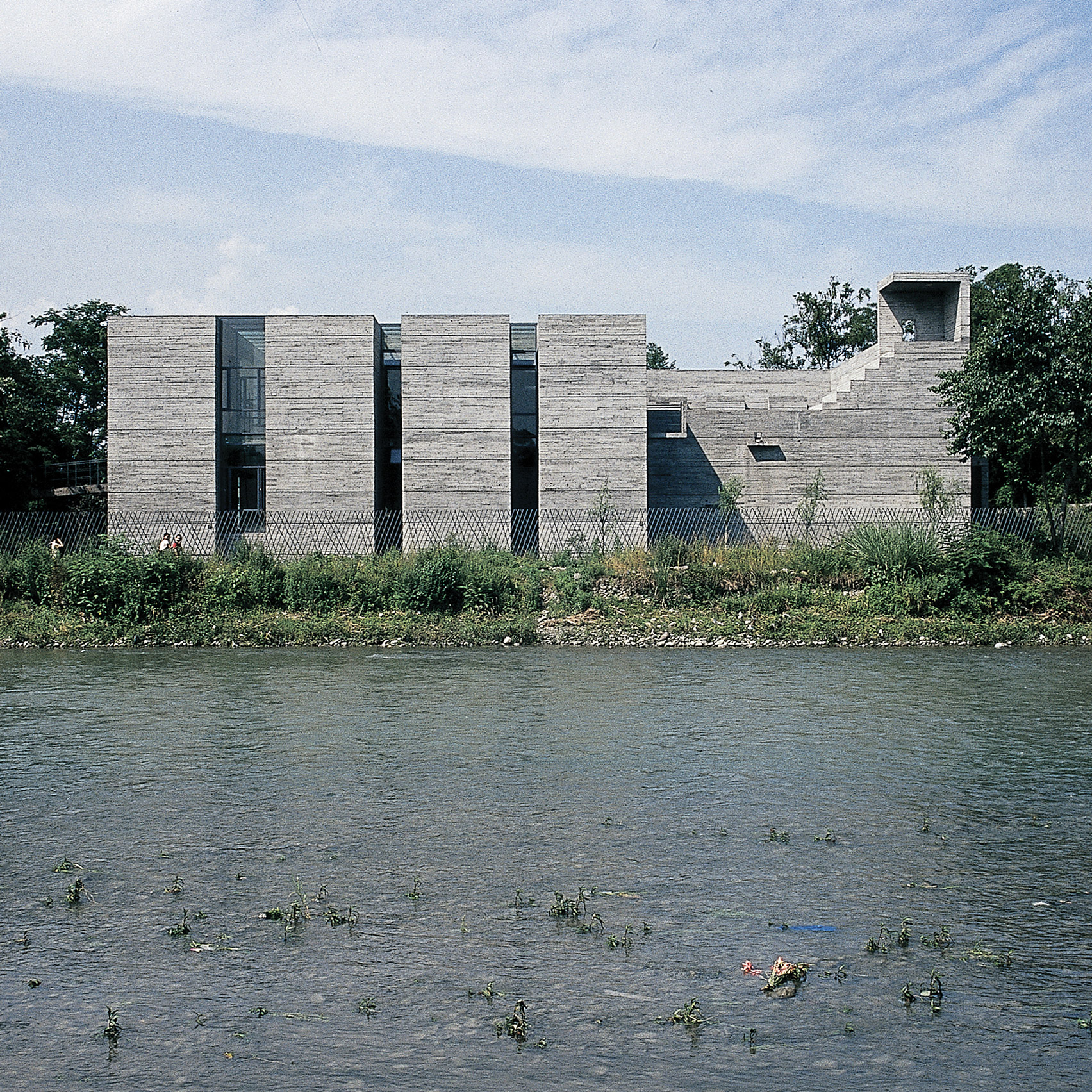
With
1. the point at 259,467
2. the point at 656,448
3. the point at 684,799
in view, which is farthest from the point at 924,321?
the point at 684,799

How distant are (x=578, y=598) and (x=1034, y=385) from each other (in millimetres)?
12019

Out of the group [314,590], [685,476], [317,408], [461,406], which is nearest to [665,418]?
[685,476]

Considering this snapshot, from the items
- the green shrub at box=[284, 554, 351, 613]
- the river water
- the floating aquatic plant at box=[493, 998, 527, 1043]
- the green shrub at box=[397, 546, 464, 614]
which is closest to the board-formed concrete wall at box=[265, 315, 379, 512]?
the green shrub at box=[284, 554, 351, 613]

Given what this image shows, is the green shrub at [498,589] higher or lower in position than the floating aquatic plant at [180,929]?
higher

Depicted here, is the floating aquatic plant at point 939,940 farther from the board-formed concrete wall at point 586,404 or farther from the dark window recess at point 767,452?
the dark window recess at point 767,452

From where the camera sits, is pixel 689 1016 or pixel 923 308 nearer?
A: pixel 689 1016

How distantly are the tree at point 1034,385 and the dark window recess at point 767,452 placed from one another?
32.3ft

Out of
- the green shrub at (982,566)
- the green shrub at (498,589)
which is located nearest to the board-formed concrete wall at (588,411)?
the green shrub at (498,589)

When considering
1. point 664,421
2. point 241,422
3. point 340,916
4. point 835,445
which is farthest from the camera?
point 664,421

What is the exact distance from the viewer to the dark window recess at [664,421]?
136 ft

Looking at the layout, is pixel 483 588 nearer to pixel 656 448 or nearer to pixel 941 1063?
pixel 656 448

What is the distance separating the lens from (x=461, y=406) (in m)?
35.6

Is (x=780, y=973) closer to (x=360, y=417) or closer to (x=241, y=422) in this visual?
(x=360, y=417)

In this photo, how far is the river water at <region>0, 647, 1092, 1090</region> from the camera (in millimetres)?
4992
